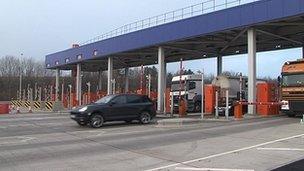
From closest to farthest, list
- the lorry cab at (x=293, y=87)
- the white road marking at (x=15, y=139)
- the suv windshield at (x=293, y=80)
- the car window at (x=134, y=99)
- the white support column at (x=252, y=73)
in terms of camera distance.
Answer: the white road marking at (x=15, y=139) → the car window at (x=134, y=99) → the lorry cab at (x=293, y=87) → the suv windshield at (x=293, y=80) → the white support column at (x=252, y=73)

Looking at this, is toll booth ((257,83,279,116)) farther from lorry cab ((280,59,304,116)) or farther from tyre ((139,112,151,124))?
tyre ((139,112,151,124))

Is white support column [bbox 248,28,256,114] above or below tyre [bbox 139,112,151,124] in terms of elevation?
above

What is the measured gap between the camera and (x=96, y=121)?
23.8 metres

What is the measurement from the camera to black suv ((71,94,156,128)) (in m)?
23.7

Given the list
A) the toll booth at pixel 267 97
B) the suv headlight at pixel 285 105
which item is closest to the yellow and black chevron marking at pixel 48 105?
the toll booth at pixel 267 97

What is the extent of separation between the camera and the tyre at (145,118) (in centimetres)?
2577

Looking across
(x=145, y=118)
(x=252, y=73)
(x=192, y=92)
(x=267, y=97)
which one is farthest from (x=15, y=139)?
(x=192, y=92)

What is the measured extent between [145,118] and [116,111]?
6.57 feet

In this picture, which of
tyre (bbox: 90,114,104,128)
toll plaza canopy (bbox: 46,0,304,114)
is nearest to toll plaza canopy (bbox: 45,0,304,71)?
toll plaza canopy (bbox: 46,0,304,114)

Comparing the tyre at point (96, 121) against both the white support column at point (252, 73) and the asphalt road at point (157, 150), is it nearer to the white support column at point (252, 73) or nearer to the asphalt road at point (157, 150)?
the asphalt road at point (157, 150)

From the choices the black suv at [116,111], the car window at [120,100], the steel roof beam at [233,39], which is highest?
the steel roof beam at [233,39]

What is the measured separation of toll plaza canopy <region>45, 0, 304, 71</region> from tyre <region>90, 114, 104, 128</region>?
12.0 m

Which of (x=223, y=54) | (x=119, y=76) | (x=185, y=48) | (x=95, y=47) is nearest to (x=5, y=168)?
(x=185, y=48)

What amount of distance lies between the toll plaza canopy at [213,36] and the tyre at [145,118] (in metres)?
9.33
